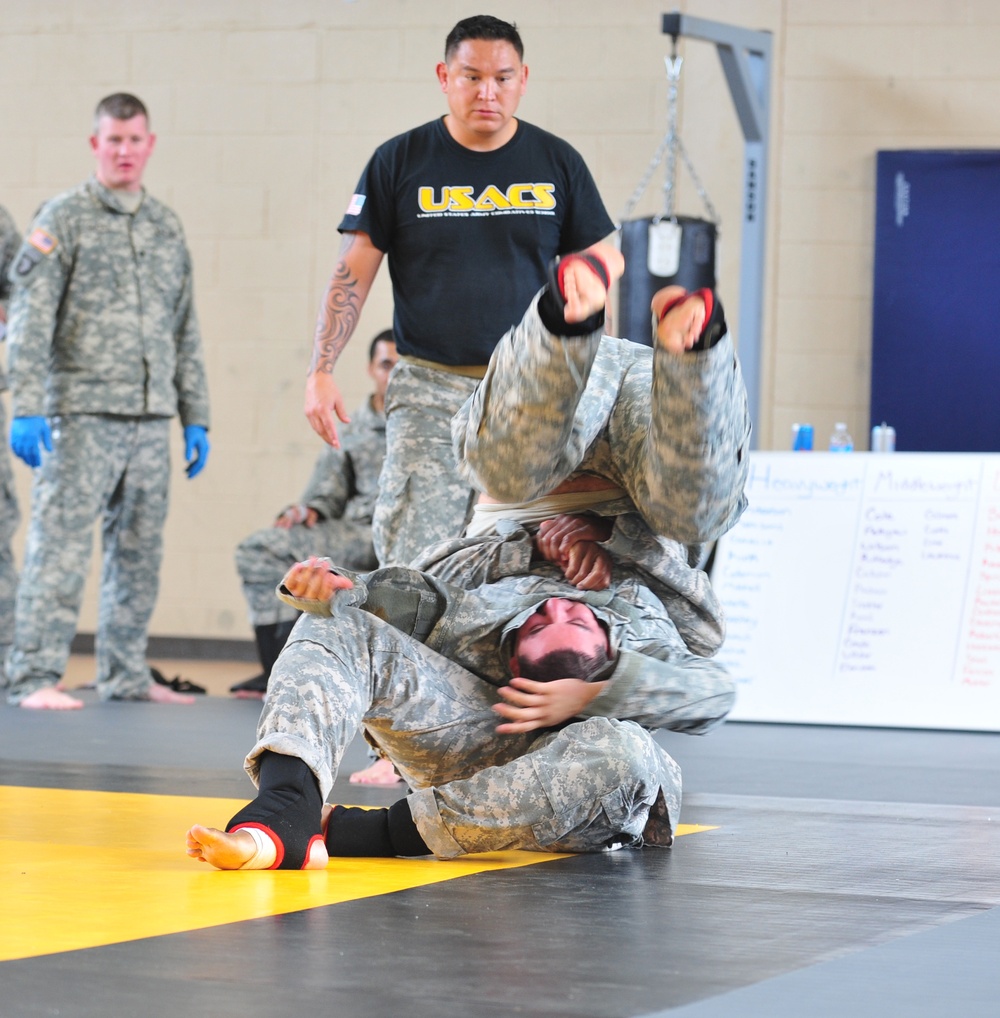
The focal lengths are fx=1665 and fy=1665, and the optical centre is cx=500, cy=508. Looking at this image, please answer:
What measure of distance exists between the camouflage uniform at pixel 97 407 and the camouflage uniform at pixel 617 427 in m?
2.80

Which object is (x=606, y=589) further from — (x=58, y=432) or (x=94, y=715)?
(x=58, y=432)

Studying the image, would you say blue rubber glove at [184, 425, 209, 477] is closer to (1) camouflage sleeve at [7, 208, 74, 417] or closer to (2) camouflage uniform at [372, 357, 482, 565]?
(1) camouflage sleeve at [7, 208, 74, 417]

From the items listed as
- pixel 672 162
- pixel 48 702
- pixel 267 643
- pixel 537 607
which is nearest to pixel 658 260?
pixel 672 162

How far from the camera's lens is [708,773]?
134 inches

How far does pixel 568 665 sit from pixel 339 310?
134cm

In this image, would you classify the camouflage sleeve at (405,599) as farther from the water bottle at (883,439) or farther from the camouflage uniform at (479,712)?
the water bottle at (883,439)

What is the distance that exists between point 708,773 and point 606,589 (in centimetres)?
120

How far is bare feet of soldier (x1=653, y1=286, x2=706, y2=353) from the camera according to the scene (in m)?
1.96

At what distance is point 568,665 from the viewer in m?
2.13

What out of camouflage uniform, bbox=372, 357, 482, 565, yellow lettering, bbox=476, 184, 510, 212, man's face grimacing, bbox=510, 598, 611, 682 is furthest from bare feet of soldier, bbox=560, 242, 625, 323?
yellow lettering, bbox=476, 184, 510, 212

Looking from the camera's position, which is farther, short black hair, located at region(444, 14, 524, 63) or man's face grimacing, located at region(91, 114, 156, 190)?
man's face grimacing, located at region(91, 114, 156, 190)

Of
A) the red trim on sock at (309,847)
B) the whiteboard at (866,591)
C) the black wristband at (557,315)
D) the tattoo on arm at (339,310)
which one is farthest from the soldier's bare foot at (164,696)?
the black wristband at (557,315)

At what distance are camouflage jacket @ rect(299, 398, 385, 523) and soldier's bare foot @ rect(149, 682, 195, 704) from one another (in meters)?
0.78

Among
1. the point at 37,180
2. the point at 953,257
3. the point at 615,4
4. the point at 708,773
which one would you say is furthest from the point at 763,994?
the point at 37,180
